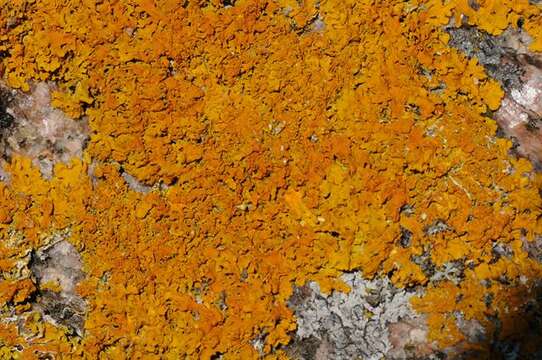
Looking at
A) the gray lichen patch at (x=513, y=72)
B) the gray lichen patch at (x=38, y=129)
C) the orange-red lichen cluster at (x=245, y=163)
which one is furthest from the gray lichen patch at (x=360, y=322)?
the gray lichen patch at (x=38, y=129)

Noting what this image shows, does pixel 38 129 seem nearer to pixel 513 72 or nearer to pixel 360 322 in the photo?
pixel 360 322

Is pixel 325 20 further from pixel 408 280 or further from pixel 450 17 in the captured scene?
pixel 408 280

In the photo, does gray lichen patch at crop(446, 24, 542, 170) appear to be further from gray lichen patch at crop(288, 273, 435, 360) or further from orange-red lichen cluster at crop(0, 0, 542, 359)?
gray lichen patch at crop(288, 273, 435, 360)

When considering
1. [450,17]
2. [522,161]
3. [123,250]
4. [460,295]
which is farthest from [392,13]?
[123,250]

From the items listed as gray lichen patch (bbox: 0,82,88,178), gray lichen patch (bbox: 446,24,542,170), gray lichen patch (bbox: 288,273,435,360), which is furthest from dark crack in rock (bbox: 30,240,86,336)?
gray lichen patch (bbox: 446,24,542,170)

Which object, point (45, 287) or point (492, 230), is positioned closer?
point (492, 230)

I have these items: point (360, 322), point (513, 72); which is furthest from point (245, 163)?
point (513, 72)
